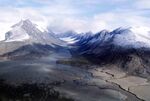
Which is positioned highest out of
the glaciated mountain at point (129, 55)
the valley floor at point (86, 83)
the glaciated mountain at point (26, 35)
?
the valley floor at point (86, 83)

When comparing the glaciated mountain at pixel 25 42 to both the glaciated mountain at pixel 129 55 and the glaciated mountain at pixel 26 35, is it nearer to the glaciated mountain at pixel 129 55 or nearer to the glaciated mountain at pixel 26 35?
the glaciated mountain at pixel 26 35

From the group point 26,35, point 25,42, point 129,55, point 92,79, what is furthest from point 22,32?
point 92,79

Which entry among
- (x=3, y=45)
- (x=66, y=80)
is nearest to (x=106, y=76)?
(x=66, y=80)

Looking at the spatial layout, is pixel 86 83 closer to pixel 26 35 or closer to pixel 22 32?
pixel 26 35

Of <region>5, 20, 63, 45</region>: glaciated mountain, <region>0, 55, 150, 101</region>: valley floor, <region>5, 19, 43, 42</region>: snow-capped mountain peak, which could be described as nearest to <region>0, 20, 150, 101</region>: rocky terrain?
<region>0, 55, 150, 101</region>: valley floor

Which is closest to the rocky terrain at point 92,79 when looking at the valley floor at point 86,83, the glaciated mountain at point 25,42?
the valley floor at point 86,83

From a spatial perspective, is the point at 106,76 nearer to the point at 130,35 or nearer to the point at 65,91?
the point at 65,91

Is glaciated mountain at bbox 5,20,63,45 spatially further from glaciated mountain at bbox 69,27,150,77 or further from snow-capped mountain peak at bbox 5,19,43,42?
glaciated mountain at bbox 69,27,150,77

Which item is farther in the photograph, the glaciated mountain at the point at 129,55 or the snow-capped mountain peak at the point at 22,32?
the snow-capped mountain peak at the point at 22,32
